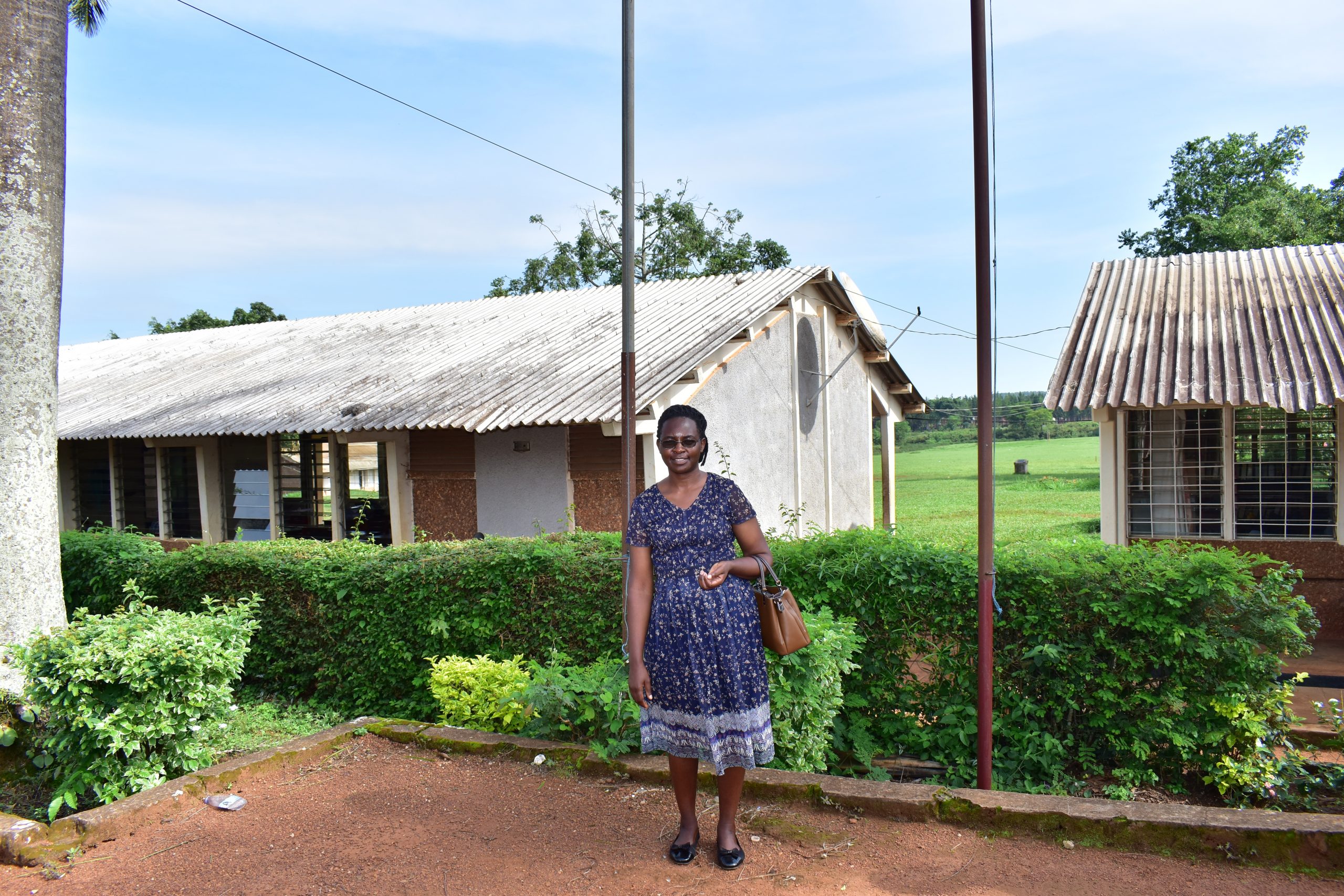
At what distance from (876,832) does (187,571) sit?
6380mm

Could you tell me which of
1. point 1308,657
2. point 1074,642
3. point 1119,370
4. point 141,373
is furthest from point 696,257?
point 1074,642

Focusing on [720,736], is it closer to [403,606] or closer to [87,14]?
[403,606]

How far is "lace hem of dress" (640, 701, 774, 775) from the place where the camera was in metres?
3.57

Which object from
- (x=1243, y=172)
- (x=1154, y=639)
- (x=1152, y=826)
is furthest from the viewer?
(x=1243, y=172)

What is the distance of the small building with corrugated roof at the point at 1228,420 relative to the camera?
880 cm

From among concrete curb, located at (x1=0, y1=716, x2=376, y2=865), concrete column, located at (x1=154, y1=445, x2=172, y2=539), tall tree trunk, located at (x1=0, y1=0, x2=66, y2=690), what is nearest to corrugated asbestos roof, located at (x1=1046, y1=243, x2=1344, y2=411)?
concrete curb, located at (x1=0, y1=716, x2=376, y2=865)

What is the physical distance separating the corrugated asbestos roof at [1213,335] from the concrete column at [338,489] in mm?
9718

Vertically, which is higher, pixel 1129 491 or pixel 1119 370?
pixel 1119 370

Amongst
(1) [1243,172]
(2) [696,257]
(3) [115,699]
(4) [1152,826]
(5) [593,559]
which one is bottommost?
(4) [1152,826]

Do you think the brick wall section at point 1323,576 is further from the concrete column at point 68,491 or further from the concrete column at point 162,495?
the concrete column at point 68,491

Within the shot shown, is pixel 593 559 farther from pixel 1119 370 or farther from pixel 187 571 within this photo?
pixel 1119 370

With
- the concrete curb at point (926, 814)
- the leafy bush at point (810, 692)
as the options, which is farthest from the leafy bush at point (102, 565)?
the leafy bush at point (810, 692)

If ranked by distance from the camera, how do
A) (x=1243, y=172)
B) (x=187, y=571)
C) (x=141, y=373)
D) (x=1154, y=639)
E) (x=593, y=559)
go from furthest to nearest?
(x=1243, y=172) → (x=141, y=373) → (x=187, y=571) → (x=593, y=559) → (x=1154, y=639)

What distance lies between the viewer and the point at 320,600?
277 inches
